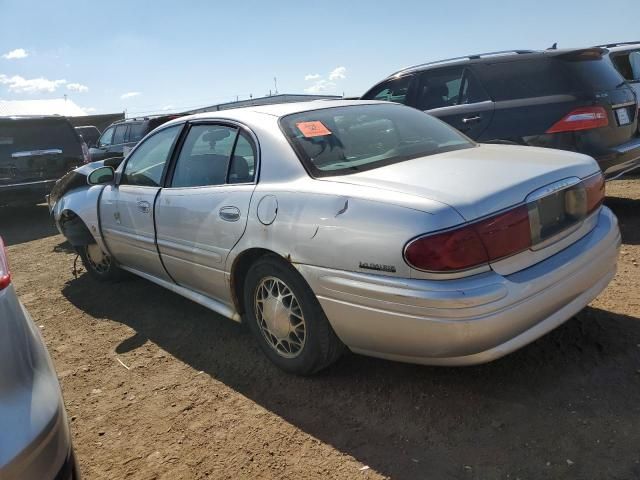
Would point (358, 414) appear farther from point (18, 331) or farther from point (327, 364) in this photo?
point (18, 331)

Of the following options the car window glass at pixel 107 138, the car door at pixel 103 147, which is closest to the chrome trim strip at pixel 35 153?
the car door at pixel 103 147

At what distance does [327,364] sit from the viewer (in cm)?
288

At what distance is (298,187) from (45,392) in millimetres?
1514

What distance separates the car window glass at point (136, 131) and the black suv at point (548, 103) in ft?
28.6

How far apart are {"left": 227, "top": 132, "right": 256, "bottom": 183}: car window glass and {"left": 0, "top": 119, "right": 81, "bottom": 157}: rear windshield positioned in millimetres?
7254

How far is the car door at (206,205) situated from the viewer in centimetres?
310

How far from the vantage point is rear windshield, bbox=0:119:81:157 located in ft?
28.6

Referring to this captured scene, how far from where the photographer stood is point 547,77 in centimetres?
505

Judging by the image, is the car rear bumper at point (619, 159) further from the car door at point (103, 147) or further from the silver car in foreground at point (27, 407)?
the car door at point (103, 147)

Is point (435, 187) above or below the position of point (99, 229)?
above

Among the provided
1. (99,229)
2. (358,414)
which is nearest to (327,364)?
(358,414)

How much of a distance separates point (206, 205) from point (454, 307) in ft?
5.73

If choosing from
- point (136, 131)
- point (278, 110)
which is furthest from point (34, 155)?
point (278, 110)

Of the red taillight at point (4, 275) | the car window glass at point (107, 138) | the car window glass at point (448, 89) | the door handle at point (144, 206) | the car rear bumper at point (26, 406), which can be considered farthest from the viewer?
the car window glass at point (107, 138)
